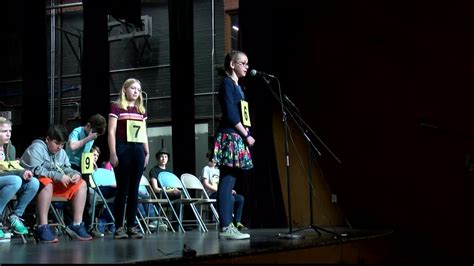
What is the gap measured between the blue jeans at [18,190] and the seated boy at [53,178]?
0.08 m

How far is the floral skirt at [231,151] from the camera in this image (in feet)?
11.5

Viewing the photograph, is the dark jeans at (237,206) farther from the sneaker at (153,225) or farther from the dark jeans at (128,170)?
the dark jeans at (128,170)

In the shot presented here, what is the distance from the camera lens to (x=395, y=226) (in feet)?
17.3

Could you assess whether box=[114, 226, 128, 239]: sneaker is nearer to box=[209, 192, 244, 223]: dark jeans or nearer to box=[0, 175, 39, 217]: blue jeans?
box=[0, 175, 39, 217]: blue jeans

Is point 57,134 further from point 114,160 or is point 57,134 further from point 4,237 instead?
point 4,237

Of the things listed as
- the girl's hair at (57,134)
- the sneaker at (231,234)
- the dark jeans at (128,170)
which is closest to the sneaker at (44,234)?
the dark jeans at (128,170)

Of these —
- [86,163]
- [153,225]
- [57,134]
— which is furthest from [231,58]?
[153,225]

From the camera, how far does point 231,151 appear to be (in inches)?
138

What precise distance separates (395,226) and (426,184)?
1.57 feet

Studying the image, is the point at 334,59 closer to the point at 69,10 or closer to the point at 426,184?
the point at 426,184

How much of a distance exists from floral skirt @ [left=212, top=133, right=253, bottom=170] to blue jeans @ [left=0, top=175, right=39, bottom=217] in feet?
4.58

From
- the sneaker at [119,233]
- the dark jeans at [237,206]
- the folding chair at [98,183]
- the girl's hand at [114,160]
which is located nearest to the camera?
the girl's hand at [114,160]

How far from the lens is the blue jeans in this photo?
3.94m

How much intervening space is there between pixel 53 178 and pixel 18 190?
0.27 m
